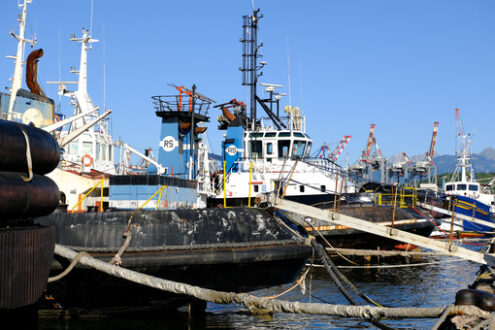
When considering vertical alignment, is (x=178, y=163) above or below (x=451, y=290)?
above

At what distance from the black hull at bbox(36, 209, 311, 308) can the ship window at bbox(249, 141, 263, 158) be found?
1570 cm

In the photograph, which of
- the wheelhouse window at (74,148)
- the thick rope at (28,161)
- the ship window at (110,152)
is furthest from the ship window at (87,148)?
the thick rope at (28,161)

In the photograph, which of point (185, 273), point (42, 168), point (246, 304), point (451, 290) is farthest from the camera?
point (451, 290)

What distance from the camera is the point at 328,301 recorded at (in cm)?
1270

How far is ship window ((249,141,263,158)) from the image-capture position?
2591cm

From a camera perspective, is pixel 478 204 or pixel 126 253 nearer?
pixel 126 253

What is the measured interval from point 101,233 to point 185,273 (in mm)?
1667

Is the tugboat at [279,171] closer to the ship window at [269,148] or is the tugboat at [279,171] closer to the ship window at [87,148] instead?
the ship window at [269,148]

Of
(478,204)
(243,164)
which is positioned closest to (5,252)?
(243,164)

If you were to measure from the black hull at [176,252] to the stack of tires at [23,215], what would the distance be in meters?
2.75

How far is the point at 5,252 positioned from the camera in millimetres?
5945

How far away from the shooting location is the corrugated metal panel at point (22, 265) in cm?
595

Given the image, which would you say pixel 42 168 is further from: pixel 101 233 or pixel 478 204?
pixel 478 204

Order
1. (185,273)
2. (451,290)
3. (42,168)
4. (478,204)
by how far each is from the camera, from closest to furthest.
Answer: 1. (42,168)
2. (185,273)
3. (451,290)
4. (478,204)
